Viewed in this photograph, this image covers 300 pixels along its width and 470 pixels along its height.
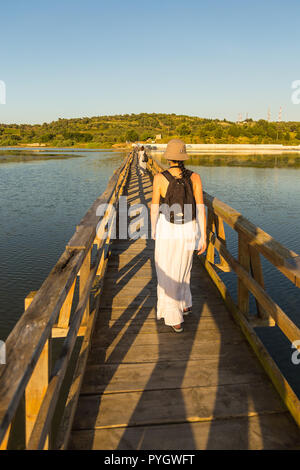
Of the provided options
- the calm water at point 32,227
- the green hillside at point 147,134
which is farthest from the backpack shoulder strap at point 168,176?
the green hillside at point 147,134

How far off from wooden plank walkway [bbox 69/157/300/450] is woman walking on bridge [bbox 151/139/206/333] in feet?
1.17

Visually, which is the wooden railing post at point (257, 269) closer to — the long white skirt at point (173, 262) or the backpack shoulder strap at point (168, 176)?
the long white skirt at point (173, 262)

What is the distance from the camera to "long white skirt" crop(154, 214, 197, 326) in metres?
3.11

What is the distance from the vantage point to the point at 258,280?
326 centimetres

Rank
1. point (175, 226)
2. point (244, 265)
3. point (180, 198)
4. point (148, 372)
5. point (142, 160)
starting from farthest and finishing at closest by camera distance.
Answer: point (142, 160)
point (244, 265)
point (175, 226)
point (180, 198)
point (148, 372)

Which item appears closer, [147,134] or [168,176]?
[168,176]

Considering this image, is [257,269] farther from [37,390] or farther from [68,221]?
[68,221]

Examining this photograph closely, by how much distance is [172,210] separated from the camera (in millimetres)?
2990

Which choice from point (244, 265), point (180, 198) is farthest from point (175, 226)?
point (244, 265)

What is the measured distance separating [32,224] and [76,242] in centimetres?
1109

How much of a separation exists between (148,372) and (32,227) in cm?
1094

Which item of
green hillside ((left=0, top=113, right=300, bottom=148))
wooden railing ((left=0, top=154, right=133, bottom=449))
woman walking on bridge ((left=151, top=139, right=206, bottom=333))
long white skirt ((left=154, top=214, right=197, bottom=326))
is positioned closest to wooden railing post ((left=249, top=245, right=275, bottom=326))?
woman walking on bridge ((left=151, top=139, right=206, bottom=333))

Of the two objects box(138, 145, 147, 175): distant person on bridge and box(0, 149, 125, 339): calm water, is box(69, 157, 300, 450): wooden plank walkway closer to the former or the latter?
box(0, 149, 125, 339): calm water

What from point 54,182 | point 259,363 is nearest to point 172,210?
point 259,363
